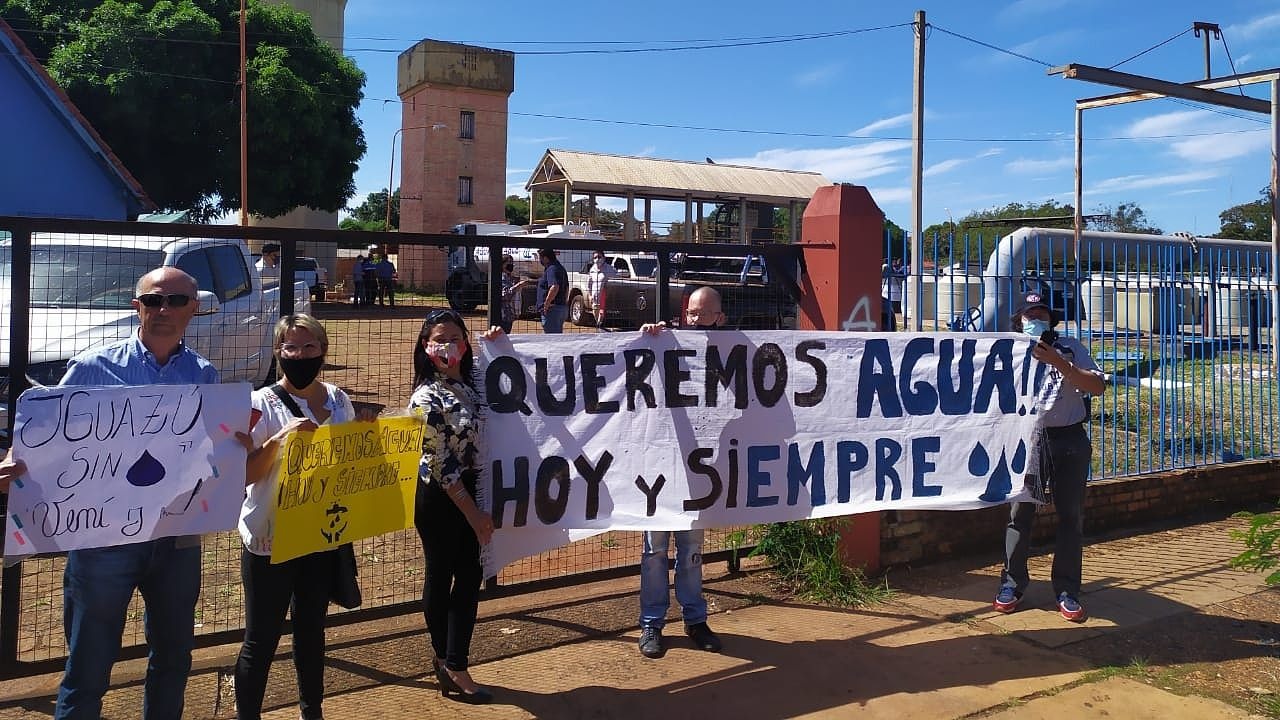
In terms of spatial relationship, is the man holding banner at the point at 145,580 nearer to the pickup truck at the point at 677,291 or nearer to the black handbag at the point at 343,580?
the black handbag at the point at 343,580

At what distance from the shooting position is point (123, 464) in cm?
330

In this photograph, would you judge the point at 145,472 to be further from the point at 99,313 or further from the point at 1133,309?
the point at 1133,309

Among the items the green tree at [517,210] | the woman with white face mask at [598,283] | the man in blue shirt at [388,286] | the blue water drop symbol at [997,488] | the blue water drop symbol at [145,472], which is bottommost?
the blue water drop symbol at [997,488]

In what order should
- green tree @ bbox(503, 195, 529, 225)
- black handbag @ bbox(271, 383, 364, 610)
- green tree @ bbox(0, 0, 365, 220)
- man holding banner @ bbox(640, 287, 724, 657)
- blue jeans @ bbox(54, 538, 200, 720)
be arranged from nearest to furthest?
blue jeans @ bbox(54, 538, 200, 720)
black handbag @ bbox(271, 383, 364, 610)
man holding banner @ bbox(640, 287, 724, 657)
green tree @ bbox(0, 0, 365, 220)
green tree @ bbox(503, 195, 529, 225)

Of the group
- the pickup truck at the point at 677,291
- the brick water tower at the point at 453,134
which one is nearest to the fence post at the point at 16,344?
the pickup truck at the point at 677,291

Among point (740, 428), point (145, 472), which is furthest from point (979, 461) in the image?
point (145, 472)

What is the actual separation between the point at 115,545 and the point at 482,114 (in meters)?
42.1

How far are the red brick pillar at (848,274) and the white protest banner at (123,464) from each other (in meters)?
3.47

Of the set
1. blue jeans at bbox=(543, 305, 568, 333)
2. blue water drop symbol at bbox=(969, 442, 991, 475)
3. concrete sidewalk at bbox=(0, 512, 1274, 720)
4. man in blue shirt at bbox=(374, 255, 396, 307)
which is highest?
man in blue shirt at bbox=(374, 255, 396, 307)

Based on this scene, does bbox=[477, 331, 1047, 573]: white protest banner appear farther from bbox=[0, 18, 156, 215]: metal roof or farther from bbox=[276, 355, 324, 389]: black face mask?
bbox=[0, 18, 156, 215]: metal roof

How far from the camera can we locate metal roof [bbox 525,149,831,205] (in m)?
35.5

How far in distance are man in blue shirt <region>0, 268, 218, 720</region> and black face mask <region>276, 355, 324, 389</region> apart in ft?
0.99

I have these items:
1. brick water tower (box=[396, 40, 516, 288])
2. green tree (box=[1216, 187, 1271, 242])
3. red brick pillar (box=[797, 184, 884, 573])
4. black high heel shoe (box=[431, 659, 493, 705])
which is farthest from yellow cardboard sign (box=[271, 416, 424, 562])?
green tree (box=[1216, 187, 1271, 242])

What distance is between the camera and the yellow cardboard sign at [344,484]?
3.46 meters
